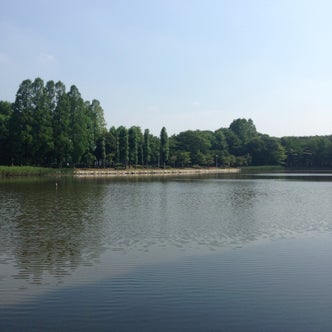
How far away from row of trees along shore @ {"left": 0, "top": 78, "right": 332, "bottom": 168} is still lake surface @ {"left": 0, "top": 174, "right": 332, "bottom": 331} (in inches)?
1914

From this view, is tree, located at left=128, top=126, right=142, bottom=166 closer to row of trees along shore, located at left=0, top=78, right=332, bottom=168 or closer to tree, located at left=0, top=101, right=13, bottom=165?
row of trees along shore, located at left=0, top=78, right=332, bottom=168

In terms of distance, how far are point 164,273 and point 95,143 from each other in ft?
255

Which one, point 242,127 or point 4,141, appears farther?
point 242,127

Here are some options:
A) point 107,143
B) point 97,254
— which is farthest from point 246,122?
point 97,254

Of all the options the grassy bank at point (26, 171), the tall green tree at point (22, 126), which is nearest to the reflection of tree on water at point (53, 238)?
the grassy bank at point (26, 171)

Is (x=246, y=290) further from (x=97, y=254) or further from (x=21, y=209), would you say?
(x=21, y=209)

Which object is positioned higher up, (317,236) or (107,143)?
(107,143)

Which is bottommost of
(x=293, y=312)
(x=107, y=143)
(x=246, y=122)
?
(x=293, y=312)

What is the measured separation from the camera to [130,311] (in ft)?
26.2

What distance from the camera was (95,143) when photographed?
86.8 metres

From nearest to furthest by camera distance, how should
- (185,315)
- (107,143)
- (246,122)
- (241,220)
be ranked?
(185,315)
(241,220)
(107,143)
(246,122)

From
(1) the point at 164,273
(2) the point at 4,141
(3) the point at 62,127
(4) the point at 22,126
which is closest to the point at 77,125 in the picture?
(3) the point at 62,127

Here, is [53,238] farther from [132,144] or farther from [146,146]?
[146,146]

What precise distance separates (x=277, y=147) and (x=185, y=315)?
12888 cm
